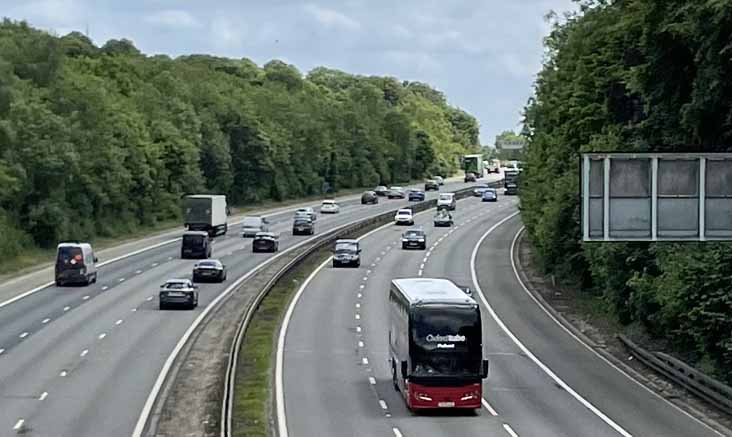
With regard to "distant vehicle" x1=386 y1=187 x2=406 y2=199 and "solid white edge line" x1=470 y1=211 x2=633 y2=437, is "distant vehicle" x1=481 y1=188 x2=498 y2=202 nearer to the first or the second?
"distant vehicle" x1=386 y1=187 x2=406 y2=199

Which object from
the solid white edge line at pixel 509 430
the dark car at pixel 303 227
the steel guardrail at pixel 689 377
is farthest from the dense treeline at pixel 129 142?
the solid white edge line at pixel 509 430

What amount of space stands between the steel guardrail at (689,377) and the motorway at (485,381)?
1.08 m

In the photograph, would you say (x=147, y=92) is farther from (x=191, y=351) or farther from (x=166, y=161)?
(x=191, y=351)

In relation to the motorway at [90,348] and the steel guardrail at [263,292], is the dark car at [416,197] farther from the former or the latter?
the motorway at [90,348]

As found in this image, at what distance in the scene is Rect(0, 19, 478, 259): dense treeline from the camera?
97750 mm

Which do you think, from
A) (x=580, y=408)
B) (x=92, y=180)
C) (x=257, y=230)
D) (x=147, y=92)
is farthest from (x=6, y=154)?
(x=580, y=408)

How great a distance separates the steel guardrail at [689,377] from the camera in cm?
3816

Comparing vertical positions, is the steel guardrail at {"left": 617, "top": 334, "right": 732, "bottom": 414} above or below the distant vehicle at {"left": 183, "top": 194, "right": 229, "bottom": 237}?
below

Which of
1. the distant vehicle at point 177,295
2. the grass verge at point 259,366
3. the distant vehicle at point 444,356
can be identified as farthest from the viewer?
the distant vehicle at point 177,295

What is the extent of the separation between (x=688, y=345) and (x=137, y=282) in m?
37.7

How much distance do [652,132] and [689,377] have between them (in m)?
13.4

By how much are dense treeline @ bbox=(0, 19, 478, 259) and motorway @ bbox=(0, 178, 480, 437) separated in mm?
13505

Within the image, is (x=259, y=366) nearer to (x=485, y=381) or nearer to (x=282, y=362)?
(x=282, y=362)

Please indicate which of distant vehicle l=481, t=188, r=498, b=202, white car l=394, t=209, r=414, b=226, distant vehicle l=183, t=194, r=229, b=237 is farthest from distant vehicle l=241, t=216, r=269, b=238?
distant vehicle l=481, t=188, r=498, b=202
